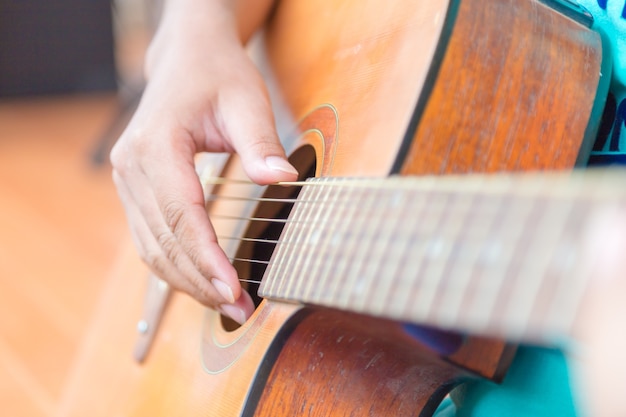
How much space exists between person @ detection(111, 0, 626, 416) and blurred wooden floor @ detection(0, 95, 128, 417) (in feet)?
2.02

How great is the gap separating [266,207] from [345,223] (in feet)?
0.80

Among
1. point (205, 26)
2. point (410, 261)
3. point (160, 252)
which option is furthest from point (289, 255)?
point (205, 26)

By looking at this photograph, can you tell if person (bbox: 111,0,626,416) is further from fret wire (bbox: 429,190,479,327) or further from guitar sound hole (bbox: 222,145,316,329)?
fret wire (bbox: 429,190,479,327)

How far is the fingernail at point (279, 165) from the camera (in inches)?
20.9

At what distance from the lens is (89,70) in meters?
2.52

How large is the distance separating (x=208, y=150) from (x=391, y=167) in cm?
32

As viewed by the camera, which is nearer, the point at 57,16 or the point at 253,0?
the point at 253,0

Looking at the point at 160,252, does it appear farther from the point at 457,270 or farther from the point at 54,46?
the point at 54,46

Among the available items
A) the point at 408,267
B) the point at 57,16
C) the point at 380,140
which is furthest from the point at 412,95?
the point at 57,16

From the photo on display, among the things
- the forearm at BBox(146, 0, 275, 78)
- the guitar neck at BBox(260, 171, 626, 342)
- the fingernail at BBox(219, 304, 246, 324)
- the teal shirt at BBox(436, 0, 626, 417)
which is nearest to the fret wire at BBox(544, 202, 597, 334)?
the guitar neck at BBox(260, 171, 626, 342)

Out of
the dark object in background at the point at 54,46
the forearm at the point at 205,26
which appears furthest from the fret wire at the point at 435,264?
the dark object in background at the point at 54,46

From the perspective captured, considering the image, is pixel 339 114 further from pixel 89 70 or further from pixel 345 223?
pixel 89 70

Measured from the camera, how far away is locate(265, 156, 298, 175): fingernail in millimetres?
531

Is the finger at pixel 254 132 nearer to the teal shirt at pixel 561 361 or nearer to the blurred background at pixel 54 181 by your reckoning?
the teal shirt at pixel 561 361
